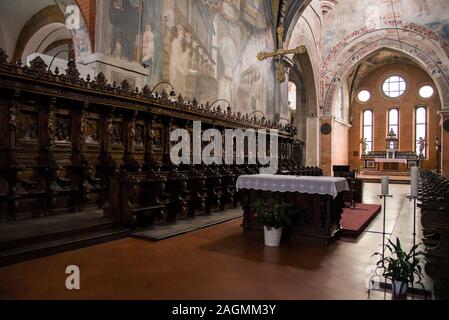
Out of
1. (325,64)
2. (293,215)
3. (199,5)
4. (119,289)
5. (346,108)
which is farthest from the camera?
(346,108)

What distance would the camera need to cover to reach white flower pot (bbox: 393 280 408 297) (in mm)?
3014

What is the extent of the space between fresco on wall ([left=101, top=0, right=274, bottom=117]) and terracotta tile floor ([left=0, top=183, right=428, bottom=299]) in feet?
14.4

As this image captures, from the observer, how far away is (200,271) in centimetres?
363

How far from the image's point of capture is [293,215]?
16.6ft

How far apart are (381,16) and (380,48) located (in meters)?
1.77

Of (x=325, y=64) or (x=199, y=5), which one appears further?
(x=325, y=64)

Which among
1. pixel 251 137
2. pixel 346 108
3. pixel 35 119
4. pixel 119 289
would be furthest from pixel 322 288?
pixel 346 108

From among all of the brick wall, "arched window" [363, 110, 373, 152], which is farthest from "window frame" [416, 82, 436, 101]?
"arched window" [363, 110, 373, 152]

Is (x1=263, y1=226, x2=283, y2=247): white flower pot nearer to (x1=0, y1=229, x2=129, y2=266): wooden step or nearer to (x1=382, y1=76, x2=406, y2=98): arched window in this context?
(x1=0, y1=229, x2=129, y2=266): wooden step

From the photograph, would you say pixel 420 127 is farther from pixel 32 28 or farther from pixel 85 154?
pixel 85 154

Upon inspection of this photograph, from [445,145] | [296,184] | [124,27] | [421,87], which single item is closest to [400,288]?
[296,184]

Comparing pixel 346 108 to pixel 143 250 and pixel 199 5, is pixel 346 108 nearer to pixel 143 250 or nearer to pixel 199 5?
pixel 199 5

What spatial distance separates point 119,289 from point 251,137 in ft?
27.6

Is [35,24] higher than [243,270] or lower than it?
higher
